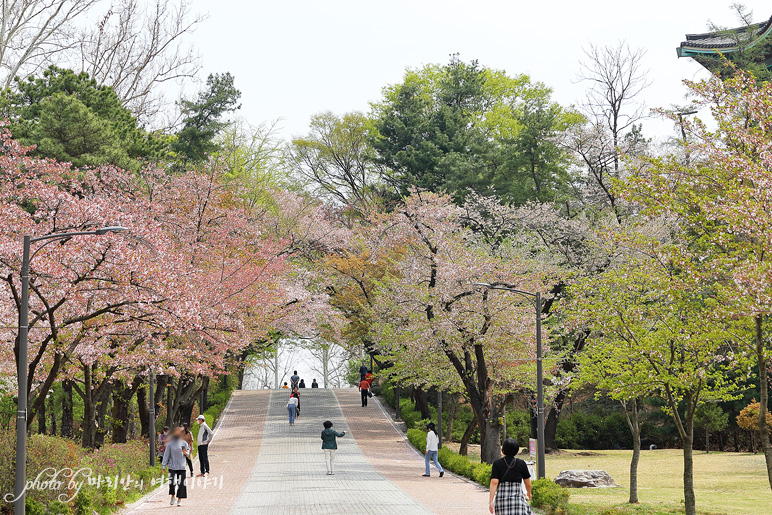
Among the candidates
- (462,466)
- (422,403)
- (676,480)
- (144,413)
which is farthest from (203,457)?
(422,403)

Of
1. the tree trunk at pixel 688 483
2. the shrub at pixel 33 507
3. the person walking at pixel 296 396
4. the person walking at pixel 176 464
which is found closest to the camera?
the shrub at pixel 33 507

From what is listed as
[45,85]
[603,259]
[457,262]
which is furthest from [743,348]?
[45,85]

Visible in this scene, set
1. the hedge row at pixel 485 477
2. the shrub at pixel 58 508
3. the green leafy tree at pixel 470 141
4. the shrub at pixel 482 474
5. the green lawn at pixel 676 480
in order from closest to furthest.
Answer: the shrub at pixel 58 508 < the hedge row at pixel 485 477 < the green lawn at pixel 676 480 < the shrub at pixel 482 474 < the green leafy tree at pixel 470 141

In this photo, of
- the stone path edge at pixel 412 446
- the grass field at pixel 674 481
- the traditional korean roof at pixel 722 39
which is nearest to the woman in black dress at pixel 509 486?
the grass field at pixel 674 481

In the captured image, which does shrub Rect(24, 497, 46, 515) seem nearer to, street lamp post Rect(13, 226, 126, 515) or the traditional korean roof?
street lamp post Rect(13, 226, 126, 515)

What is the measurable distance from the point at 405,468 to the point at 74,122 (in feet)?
54.2

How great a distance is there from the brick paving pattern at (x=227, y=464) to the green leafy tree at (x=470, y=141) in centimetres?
1606

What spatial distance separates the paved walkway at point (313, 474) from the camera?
1750cm

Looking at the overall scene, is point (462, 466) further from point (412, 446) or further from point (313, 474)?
point (412, 446)

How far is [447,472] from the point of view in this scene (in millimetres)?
26000

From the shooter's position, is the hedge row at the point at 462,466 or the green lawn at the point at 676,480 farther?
the hedge row at the point at 462,466

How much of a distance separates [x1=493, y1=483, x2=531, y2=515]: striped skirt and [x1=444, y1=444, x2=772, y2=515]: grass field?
760 centimetres

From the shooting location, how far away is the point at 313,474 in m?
24.2

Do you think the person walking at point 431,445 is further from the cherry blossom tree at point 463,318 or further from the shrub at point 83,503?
the shrub at point 83,503
